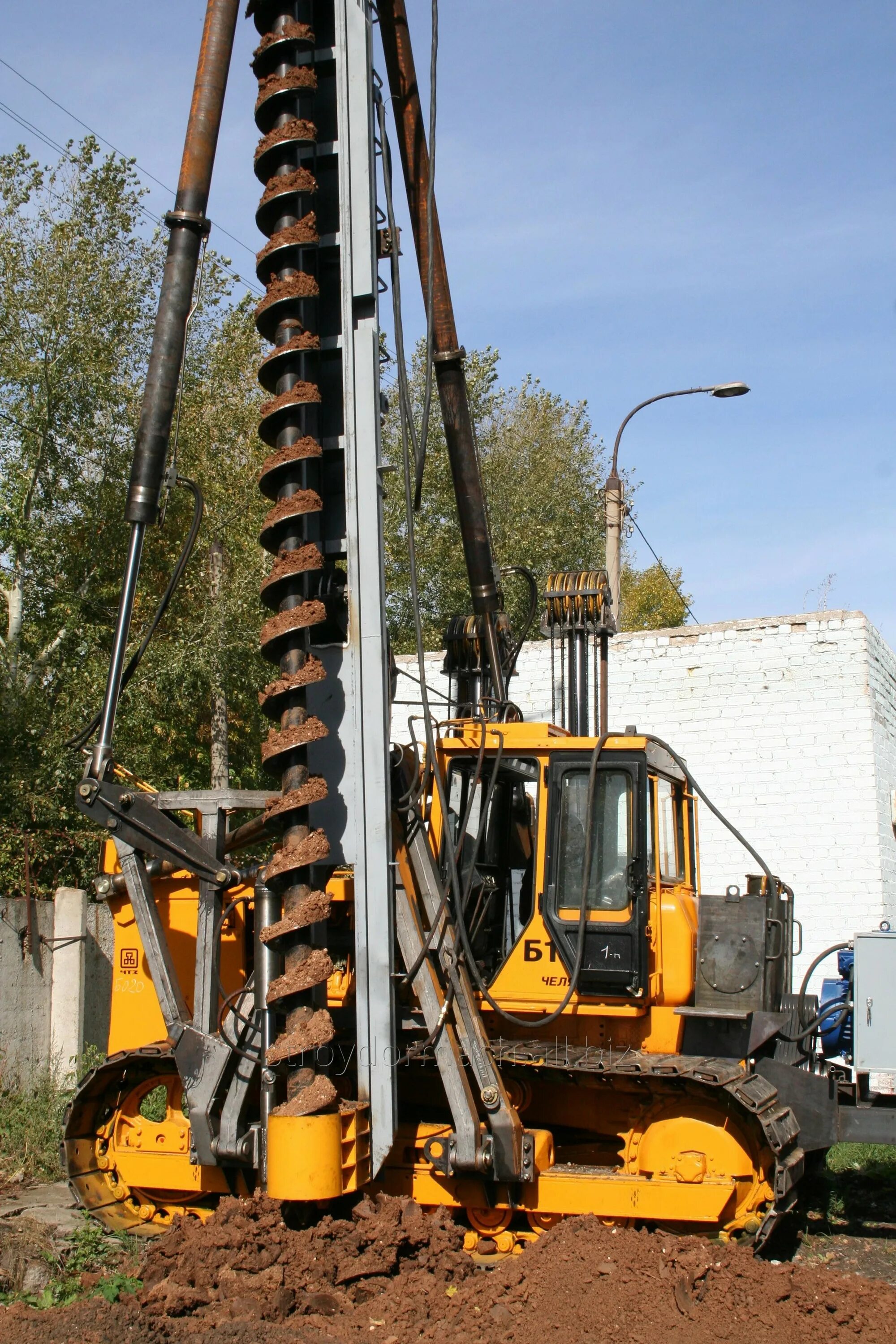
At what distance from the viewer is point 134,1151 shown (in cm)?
773

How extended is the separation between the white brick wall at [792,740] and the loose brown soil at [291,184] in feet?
27.7

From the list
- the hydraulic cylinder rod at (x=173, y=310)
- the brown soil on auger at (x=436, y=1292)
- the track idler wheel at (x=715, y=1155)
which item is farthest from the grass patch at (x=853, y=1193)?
the hydraulic cylinder rod at (x=173, y=310)

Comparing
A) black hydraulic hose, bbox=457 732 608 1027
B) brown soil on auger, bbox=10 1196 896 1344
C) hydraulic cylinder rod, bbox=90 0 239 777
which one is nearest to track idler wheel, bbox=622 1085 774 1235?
brown soil on auger, bbox=10 1196 896 1344

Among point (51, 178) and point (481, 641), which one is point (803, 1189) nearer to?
point (481, 641)

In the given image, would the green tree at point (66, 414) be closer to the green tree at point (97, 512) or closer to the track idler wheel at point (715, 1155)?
the green tree at point (97, 512)

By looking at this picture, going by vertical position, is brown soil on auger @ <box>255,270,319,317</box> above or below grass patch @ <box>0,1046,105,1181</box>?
above

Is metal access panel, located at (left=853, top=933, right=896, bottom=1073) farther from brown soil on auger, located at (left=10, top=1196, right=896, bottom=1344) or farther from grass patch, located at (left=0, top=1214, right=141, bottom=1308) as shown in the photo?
grass patch, located at (left=0, top=1214, right=141, bottom=1308)

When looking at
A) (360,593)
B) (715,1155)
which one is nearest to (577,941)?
(715,1155)

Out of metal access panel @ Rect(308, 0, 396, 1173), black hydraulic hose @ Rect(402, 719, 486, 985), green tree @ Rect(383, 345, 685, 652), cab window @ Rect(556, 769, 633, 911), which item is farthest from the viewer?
green tree @ Rect(383, 345, 685, 652)

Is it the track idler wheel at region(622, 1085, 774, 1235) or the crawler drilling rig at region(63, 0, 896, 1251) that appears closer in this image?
the crawler drilling rig at region(63, 0, 896, 1251)

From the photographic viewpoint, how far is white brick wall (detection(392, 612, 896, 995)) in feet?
46.3

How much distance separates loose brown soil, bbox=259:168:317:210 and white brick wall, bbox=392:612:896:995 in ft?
27.7

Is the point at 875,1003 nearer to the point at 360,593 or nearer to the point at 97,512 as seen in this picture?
the point at 360,593

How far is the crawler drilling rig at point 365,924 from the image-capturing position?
6.51 metres
